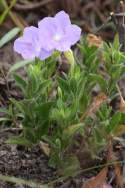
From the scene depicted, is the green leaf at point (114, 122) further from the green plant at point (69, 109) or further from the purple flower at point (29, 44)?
the purple flower at point (29, 44)

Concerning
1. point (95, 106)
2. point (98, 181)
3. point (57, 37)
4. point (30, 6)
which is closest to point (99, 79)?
point (95, 106)

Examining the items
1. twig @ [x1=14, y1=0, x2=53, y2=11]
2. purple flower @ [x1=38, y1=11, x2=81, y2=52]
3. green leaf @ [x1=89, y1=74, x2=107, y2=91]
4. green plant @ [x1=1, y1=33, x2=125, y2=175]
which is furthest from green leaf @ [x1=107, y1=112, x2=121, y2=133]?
twig @ [x1=14, y1=0, x2=53, y2=11]

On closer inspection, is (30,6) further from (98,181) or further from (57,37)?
(98,181)

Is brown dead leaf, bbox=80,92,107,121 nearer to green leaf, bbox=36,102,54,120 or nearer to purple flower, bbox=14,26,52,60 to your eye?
green leaf, bbox=36,102,54,120

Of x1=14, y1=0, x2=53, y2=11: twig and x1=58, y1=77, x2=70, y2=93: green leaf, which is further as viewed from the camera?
x1=14, y1=0, x2=53, y2=11: twig

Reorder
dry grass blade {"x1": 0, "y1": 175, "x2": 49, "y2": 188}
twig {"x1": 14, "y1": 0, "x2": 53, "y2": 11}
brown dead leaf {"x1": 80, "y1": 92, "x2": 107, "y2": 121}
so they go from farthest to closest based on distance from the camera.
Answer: twig {"x1": 14, "y1": 0, "x2": 53, "y2": 11} < brown dead leaf {"x1": 80, "y1": 92, "x2": 107, "y2": 121} < dry grass blade {"x1": 0, "y1": 175, "x2": 49, "y2": 188}

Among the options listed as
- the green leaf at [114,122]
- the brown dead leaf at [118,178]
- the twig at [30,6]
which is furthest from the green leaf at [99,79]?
the twig at [30,6]
